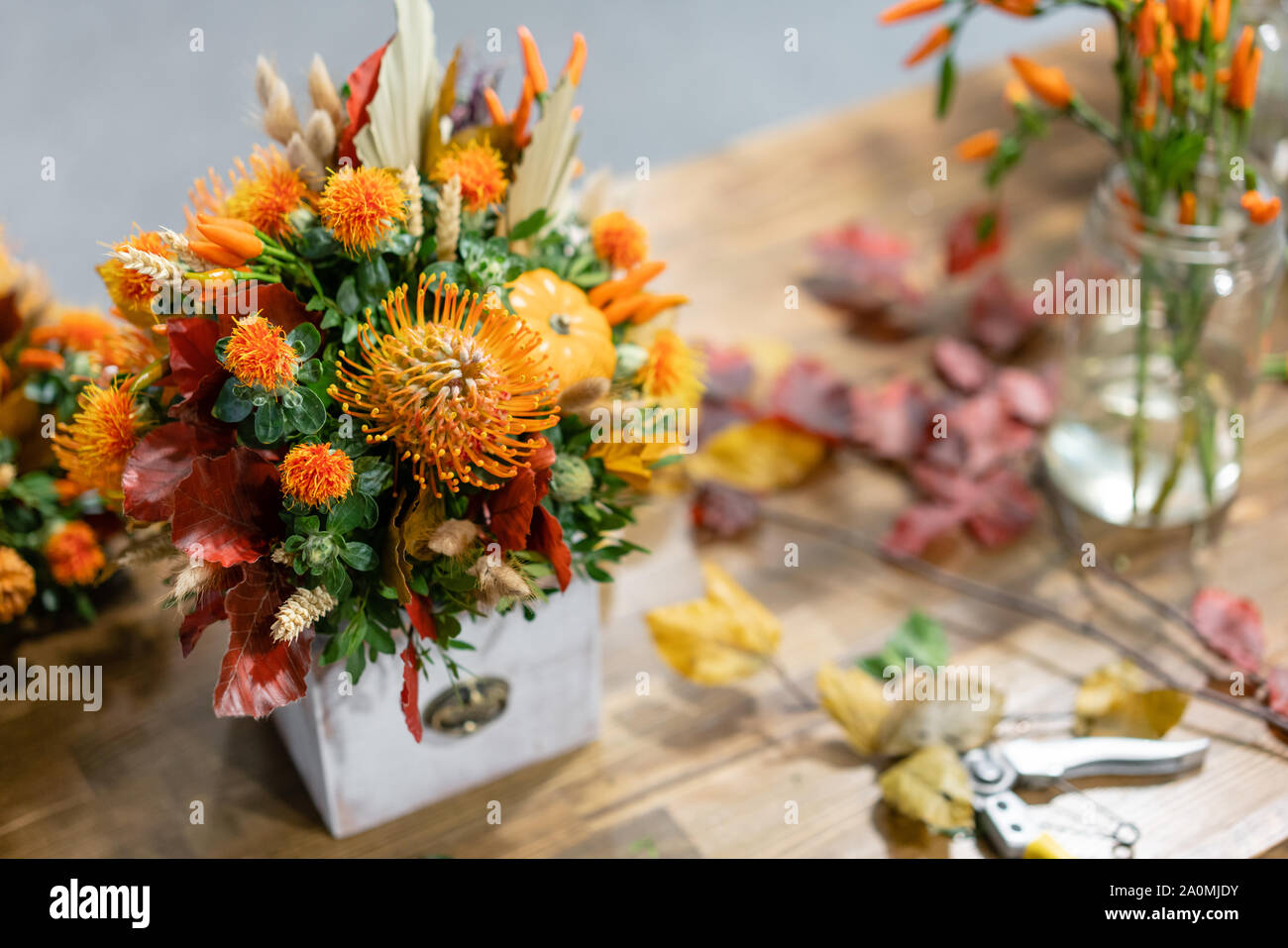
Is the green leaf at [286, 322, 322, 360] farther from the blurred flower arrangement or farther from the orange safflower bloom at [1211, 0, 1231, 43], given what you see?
the orange safflower bloom at [1211, 0, 1231, 43]

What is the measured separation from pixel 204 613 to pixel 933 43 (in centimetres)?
57

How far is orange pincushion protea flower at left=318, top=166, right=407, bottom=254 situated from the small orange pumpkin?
8 cm

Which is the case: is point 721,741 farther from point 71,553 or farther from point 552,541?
point 71,553

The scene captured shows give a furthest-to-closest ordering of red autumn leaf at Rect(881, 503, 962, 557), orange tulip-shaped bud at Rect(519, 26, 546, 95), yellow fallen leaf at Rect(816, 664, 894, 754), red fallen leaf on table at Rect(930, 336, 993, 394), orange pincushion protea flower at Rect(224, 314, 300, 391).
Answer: red fallen leaf on table at Rect(930, 336, 993, 394)
red autumn leaf at Rect(881, 503, 962, 557)
yellow fallen leaf at Rect(816, 664, 894, 754)
orange tulip-shaped bud at Rect(519, 26, 546, 95)
orange pincushion protea flower at Rect(224, 314, 300, 391)

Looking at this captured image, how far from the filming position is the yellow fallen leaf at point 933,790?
74cm

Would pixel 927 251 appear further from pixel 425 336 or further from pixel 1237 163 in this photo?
pixel 425 336

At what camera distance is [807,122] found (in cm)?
129

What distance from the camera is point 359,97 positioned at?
0.66m

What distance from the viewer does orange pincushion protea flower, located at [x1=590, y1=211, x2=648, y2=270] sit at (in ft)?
2.32

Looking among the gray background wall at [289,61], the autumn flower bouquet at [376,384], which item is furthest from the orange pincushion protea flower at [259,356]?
the gray background wall at [289,61]

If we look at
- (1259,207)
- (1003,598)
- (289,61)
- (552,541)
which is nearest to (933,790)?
(1003,598)

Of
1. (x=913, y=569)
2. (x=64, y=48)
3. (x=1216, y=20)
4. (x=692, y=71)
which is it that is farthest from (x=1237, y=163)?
(x=64, y=48)

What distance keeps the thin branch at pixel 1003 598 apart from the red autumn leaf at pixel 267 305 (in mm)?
427

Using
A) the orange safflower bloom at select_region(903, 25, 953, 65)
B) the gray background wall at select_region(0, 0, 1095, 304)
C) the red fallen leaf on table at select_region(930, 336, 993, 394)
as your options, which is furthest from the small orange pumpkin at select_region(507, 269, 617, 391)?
the gray background wall at select_region(0, 0, 1095, 304)
